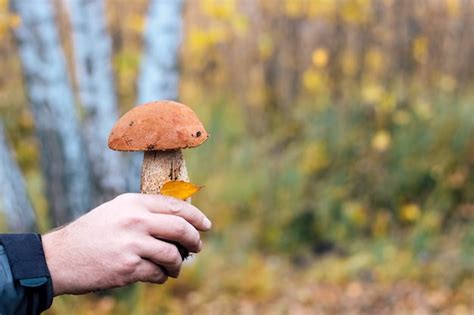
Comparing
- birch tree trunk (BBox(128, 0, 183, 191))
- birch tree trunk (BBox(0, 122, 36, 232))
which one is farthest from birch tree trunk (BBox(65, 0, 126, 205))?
birch tree trunk (BBox(0, 122, 36, 232))

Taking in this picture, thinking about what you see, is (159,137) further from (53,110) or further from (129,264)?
(53,110)

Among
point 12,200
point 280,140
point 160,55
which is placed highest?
point 280,140

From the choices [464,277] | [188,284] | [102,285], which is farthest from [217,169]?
[102,285]

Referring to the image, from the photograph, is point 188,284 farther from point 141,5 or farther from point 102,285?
point 141,5

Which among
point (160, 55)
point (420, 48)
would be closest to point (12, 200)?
Result: point (160, 55)

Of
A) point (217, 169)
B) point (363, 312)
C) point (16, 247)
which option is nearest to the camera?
point (16, 247)

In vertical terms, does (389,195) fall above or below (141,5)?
below
